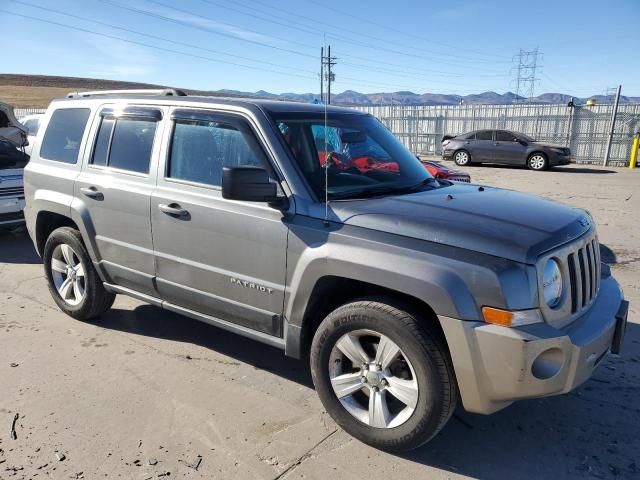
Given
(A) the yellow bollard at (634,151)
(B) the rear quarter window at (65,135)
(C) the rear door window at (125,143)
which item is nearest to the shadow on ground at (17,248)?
(B) the rear quarter window at (65,135)

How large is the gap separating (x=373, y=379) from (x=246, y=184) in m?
1.32

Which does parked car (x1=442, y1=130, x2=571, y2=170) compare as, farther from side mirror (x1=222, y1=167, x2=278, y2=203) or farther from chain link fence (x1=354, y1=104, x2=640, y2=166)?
side mirror (x1=222, y1=167, x2=278, y2=203)

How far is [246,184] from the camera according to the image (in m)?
2.96

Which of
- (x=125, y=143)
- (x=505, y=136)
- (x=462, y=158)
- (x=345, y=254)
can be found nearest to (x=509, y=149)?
(x=505, y=136)

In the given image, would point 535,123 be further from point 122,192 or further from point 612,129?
point 122,192

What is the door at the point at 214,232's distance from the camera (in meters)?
3.29

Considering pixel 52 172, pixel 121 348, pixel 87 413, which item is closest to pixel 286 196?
pixel 87 413

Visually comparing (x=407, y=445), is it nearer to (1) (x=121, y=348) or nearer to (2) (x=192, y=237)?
(2) (x=192, y=237)

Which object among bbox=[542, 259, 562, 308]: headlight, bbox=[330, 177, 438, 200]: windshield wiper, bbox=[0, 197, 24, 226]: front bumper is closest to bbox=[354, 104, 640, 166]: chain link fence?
bbox=[0, 197, 24, 226]: front bumper

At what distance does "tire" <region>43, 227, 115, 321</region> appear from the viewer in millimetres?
4578

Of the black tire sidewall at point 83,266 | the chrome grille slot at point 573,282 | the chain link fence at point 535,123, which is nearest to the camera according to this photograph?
the chrome grille slot at point 573,282

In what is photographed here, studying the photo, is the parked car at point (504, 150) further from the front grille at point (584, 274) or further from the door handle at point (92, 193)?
the door handle at point (92, 193)

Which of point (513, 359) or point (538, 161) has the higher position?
point (513, 359)

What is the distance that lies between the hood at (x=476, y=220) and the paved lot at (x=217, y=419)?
1.21m
